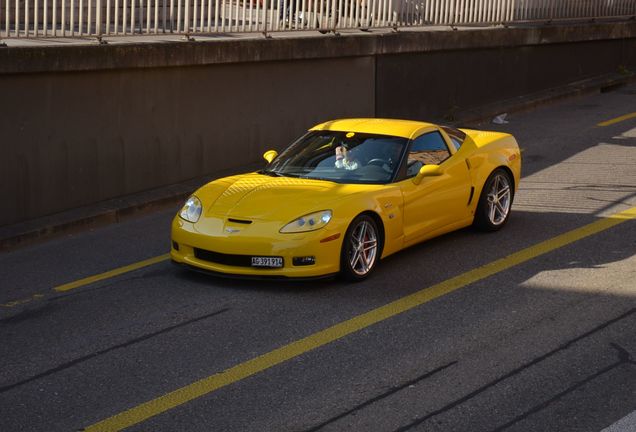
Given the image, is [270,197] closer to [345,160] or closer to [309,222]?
[309,222]

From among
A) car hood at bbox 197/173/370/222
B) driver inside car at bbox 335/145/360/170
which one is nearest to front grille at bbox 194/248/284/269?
car hood at bbox 197/173/370/222

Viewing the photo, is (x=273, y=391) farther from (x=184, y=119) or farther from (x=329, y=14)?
(x=329, y=14)

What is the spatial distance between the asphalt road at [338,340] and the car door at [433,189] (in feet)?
1.07

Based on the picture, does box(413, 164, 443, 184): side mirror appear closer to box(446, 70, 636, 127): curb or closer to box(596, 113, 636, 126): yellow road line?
box(446, 70, 636, 127): curb

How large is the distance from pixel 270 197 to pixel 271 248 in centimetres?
72

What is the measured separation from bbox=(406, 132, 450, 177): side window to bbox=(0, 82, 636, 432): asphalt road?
2.89 feet

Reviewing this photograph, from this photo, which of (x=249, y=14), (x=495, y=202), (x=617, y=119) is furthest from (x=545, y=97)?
(x=495, y=202)

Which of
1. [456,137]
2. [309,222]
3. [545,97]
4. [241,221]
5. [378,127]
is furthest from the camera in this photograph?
[545,97]

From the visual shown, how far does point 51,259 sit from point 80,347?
3.37 metres

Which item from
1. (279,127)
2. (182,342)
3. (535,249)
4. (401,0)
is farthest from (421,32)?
(182,342)

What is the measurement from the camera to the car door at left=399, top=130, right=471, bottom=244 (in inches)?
412

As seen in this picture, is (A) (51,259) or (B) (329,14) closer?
(A) (51,259)

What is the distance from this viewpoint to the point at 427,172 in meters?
10.5

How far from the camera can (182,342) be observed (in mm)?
8117
